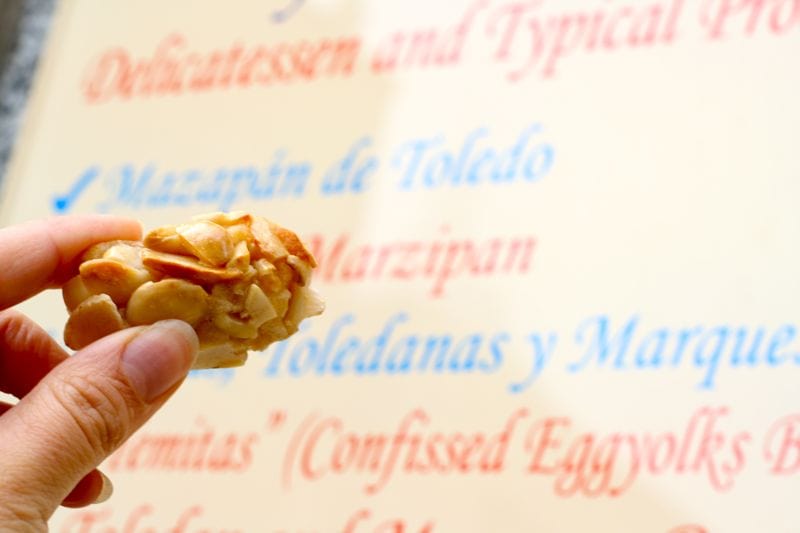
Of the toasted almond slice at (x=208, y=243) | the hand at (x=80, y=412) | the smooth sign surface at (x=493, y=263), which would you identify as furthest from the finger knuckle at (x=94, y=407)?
the smooth sign surface at (x=493, y=263)

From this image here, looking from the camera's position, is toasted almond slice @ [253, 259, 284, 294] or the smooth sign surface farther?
the smooth sign surface

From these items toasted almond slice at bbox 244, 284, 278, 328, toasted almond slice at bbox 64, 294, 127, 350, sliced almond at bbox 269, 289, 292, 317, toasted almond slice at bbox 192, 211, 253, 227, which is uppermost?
toasted almond slice at bbox 192, 211, 253, 227

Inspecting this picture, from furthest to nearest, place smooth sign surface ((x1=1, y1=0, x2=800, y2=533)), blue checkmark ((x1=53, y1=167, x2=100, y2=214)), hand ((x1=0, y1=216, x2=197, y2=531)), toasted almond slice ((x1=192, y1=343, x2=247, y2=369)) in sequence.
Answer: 1. blue checkmark ((x1=53, y1=167, x2=100, y2=214))
2. smooth sign surface ((x1=1, y1=0, x2=800, y2=533))
3. toasted almond slice ((x1=192, y1=343, x2=247, y2=369))
4. hand ((x1=0, y1=216, x2=197, y2=531))

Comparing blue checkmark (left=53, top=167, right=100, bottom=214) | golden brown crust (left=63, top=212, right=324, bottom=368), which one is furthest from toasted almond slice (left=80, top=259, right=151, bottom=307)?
blue checkmark (left=53, top=167, right=100, bottom=214)

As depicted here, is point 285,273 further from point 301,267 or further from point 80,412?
point 80,412

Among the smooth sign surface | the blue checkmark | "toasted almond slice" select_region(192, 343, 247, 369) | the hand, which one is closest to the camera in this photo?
the hand

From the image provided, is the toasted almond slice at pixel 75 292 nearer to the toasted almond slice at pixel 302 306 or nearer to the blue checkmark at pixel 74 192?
the toasted almond slice at pixel 302 306

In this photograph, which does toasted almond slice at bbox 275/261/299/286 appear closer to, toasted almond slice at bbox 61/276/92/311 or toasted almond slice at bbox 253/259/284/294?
toasted almond slice at bbox 253/259/284/294

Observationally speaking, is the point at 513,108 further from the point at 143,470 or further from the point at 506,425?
the point at 143,470
